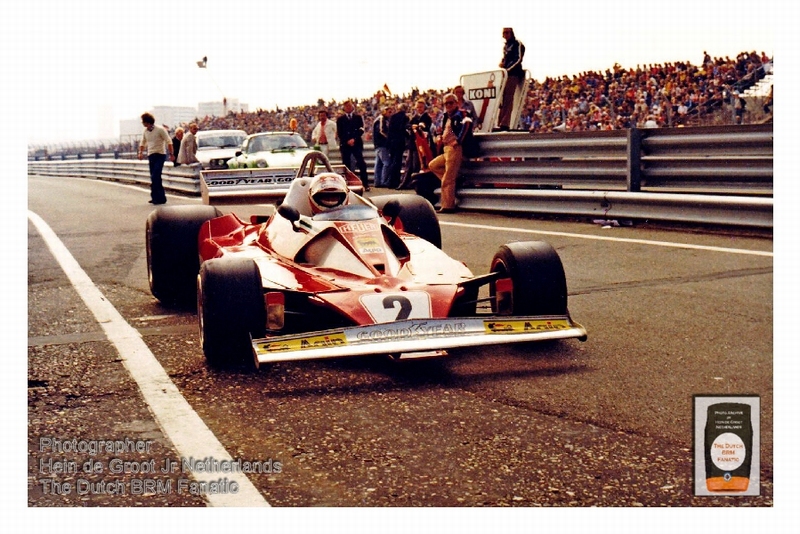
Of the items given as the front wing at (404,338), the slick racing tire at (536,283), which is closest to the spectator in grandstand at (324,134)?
the slick racing tire at (536,283)

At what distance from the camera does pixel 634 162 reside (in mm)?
11562

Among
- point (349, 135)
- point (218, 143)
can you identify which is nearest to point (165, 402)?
point (349, 135)

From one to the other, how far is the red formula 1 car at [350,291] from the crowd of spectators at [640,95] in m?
12.3

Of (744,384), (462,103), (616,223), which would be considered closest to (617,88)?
(462,103)

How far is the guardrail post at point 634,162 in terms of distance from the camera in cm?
1153

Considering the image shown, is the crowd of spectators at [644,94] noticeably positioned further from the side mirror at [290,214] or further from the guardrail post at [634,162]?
the side mirror at [290,214]

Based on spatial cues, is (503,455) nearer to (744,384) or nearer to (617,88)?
(744,384)

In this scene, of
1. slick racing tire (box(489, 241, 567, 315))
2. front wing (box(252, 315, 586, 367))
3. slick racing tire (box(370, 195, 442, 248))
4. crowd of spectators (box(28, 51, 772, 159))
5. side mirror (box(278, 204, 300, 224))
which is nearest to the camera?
front wing (box(252, 315, 586, 367))

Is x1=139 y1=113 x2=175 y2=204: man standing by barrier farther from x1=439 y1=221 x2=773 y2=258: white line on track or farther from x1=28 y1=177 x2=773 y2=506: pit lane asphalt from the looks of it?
x1=28 y1=177 x2=773 y2=506: pit lane asphalt

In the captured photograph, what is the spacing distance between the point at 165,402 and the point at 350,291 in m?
1.21

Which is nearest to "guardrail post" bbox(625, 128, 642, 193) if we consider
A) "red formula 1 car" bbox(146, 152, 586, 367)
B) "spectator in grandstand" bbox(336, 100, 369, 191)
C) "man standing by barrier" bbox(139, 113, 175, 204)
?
"red formula 1 car" bbox(146, 152, 586, 367)

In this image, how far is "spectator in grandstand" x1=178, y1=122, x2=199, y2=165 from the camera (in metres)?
21.8

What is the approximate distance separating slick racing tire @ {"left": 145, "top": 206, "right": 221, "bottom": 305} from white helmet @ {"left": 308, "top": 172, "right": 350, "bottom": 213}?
1.20 metres

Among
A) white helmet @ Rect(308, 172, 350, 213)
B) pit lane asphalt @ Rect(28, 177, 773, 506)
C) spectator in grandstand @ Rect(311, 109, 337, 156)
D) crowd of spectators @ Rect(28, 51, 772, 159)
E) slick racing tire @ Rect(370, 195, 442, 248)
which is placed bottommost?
pit lane asphalt @ Rect(28, 177, 773, 506)
